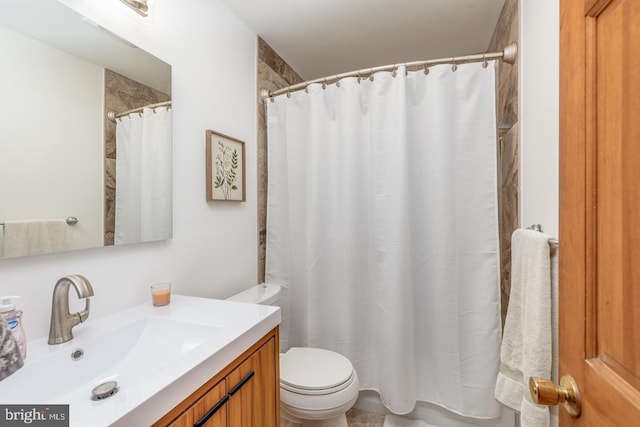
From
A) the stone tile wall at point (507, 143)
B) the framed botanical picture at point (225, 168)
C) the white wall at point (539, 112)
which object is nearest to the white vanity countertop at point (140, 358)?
the framed botanical picture at point (225, 168)

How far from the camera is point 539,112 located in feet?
3.73

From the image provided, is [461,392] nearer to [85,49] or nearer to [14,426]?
[14,426]

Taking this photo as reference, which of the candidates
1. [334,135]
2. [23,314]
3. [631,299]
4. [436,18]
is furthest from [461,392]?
[436,18]

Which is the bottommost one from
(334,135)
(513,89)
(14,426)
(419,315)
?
(419,315)

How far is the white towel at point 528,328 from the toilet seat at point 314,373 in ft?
2.08

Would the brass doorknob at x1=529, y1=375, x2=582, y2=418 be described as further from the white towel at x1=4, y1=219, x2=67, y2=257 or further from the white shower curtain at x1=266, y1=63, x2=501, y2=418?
the white towel at x1=4, y1=219, x2=67, y2=257

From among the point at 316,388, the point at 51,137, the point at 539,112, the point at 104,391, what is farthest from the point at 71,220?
the point at 539,112

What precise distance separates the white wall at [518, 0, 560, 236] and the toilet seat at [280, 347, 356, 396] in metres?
1.06

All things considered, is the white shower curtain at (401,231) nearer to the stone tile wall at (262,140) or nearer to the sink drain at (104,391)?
the stone tile wall at (262,140)

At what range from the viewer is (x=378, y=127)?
166 cm

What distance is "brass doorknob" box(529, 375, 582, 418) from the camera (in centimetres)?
55

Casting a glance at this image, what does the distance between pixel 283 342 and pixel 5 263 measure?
4.79ft

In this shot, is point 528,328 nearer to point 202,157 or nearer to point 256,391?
point 256,391

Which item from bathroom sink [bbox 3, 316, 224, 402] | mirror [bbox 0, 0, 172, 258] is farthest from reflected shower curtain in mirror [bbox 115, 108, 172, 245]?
bathroom sink [bbox 3, 316, 224, 402]
